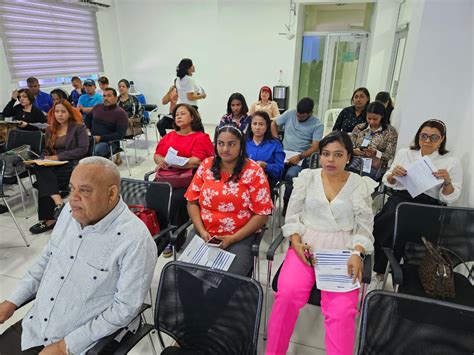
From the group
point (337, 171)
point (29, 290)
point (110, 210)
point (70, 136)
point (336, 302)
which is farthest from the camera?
point (70, 136)

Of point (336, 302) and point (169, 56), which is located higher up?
point (169, 56)

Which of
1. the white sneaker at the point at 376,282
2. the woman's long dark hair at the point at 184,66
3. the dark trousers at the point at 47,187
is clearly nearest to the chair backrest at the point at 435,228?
the white sneaker at the point at 376,282

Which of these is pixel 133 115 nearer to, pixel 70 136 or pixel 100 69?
pixel 70 136

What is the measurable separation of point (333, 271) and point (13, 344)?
4.92 feet

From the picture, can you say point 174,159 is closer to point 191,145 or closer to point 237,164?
point 191,145

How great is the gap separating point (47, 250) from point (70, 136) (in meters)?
2.15

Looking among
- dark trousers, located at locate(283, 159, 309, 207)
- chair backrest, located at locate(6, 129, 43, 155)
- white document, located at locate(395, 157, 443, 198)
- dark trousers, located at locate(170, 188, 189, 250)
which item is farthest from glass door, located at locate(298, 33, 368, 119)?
chair backrest, located at locate(6, 129, 43, 155)

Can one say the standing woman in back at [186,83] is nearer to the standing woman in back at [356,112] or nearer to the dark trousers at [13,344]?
the standing woman in back at [356,112]

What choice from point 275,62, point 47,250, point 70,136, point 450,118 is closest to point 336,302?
point 47,250

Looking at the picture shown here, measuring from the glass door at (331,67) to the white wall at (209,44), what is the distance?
2.80ft

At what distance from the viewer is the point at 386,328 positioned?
116 centimetres

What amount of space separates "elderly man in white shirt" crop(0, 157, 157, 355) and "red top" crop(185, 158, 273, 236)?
2.44 ft

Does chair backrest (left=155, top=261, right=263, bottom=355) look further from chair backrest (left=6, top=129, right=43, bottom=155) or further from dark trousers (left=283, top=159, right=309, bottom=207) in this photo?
chair backrest (left=6, top=129, right=43, bottom=155)

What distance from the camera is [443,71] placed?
8.43ft
